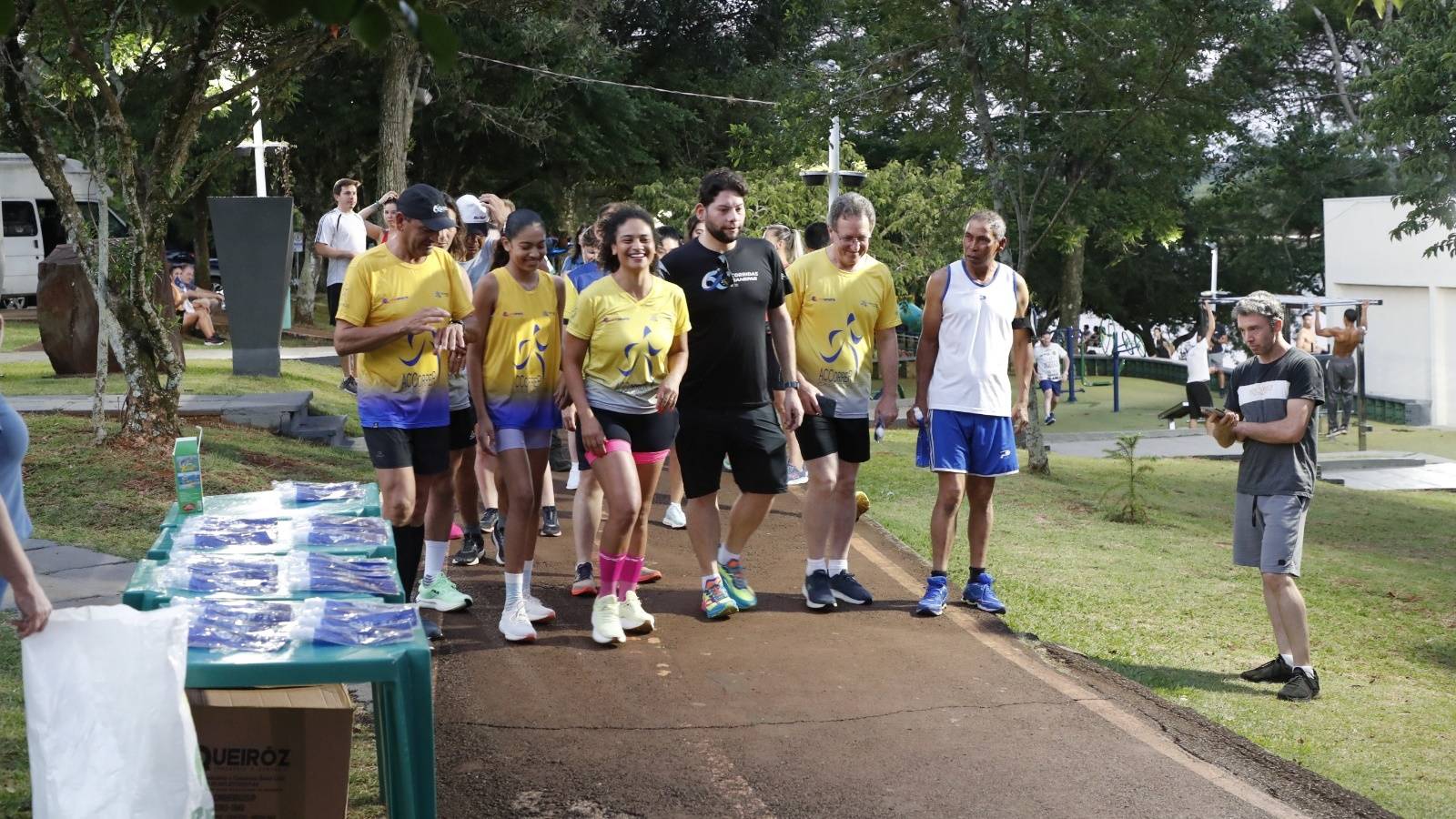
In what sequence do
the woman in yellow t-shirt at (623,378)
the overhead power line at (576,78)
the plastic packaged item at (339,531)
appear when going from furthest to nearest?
the overhead power line at (576,78) < the woman in yellow t-shirt at (623,378) < the plastic packaged item at (339,531)

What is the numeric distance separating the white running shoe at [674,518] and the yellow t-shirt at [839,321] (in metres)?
2.46

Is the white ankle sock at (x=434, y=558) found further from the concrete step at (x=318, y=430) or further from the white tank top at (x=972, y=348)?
the concrete step at (x=318, y=430)

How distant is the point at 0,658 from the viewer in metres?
6.17

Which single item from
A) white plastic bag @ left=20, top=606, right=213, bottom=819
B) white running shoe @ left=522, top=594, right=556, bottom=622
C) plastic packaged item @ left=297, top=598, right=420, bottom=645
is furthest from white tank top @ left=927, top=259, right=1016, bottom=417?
white plastic bag @ left=20, top=606, right=213, bottom=819

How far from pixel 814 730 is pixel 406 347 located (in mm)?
2477

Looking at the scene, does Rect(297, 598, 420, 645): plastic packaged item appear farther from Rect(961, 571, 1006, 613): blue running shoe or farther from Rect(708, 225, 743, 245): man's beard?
Rect(961, 571, 1006, 613): blue running shoe

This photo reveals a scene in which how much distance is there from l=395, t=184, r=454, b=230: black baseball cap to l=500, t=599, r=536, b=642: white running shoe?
5.79 feet

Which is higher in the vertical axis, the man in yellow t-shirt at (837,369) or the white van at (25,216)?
the white van at (25,216)

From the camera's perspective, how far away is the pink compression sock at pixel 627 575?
23.4 ft

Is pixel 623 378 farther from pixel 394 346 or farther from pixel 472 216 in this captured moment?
pixel 472 216

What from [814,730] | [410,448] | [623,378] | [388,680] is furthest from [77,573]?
[388,680]

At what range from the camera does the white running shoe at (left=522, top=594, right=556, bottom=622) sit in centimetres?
720

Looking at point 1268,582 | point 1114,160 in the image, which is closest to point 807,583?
point 1268,582

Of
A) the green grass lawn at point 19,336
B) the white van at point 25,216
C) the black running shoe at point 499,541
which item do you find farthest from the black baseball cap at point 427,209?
the white van at point 25,216
